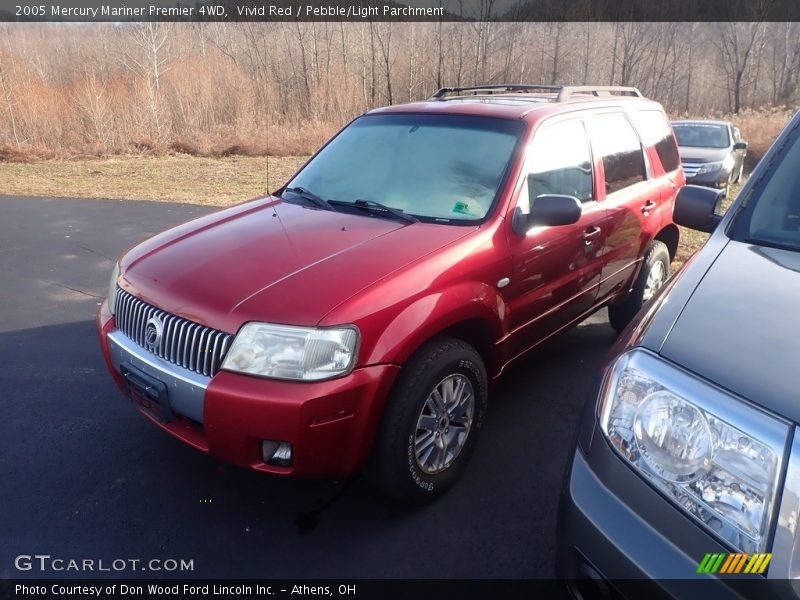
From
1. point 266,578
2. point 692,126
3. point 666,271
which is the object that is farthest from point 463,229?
point 692,126

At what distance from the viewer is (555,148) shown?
3.73 metres

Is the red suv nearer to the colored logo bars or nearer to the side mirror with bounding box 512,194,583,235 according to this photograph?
the side mirror with bounding box 512,194,583,235

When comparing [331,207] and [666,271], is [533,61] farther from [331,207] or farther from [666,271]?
[331,207]

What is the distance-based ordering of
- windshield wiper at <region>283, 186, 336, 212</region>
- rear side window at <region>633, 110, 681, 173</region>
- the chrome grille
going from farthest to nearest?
rear side window at <region>633, 110, 681, 173</region>, windshield wiper at <region>283, 186, 336, 212</region>, the chrome grille

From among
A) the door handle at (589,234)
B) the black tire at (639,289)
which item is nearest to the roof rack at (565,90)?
the door handle at (589,234)

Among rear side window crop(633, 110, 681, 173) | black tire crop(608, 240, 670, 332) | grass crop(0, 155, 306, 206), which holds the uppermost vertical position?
rear side window crop(633, 110, 681, 173)

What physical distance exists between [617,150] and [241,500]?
3429 millimetres

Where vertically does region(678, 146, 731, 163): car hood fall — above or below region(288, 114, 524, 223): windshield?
below

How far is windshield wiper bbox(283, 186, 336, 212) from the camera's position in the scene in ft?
11.8

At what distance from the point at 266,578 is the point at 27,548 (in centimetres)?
111

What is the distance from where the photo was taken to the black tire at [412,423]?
8.75 ft

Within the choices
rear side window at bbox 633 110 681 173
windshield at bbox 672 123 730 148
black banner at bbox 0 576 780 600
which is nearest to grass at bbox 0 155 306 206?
rear side window at bbox 633 110 681 173

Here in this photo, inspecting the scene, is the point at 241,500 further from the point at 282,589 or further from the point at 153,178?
the point at 153,178

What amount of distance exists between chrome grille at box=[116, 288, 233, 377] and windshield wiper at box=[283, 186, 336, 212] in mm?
1212
